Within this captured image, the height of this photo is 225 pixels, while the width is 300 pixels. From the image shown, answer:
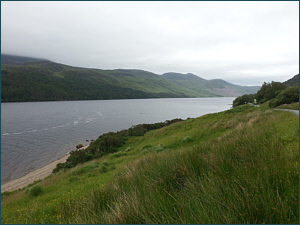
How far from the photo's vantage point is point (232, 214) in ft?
8.74

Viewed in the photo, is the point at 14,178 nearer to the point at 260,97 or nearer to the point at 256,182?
the point at 256,182

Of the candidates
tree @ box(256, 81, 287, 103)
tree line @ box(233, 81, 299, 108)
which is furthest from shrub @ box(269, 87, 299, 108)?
tree @ box(256, 81, 287, 103)

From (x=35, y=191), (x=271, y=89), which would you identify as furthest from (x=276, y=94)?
(x=35, y=191)

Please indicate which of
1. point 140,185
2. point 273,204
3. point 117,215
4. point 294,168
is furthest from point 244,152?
point 117,215

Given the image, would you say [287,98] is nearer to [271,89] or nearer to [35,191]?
[271,89]

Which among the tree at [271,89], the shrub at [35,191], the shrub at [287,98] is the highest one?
the tree at [271,89]

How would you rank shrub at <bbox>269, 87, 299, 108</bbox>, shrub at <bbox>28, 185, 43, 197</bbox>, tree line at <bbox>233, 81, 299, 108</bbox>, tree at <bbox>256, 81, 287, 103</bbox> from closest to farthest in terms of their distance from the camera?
shrub at <bbox>28, 185, 43, 197</bbox>, shrub at <bbox>269, 87, 299, 108</bbox>, tree line at <bbox>233, 81, 299, 108</bbox>, tree at <bbox>256, 81, 287, 103</bbox>

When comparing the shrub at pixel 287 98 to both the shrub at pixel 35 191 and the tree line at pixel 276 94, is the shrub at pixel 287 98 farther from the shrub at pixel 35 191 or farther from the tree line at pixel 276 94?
the shrub at pixel 35 191

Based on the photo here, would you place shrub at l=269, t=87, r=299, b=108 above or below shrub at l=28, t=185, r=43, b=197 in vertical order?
above

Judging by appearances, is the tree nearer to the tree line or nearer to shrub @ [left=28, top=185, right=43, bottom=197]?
the tree line

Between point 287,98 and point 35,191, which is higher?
point 287,98

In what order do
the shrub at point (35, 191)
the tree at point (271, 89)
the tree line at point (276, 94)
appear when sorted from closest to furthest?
the shrub at point (35, 191) → the tree line at point (276, 94) → the tree at point (271, 89)

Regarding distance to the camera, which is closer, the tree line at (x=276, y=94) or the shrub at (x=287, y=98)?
the shrub at (x=287, y=98)

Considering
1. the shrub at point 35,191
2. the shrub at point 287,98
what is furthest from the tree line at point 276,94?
the shrub at point 35,191
